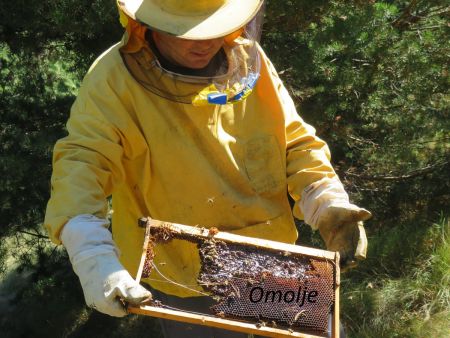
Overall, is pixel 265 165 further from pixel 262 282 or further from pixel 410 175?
pixel 410 175

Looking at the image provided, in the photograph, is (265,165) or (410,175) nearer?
(265,165)

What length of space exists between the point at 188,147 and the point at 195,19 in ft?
1.54

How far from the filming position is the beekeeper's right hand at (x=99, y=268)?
204 centimetres

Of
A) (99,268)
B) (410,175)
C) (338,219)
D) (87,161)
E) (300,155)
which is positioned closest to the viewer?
(99,268)

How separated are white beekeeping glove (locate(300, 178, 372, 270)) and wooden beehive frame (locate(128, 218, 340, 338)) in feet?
0.24

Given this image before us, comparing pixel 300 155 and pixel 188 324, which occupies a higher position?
pixel 300 155

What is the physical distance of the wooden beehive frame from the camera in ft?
6.79

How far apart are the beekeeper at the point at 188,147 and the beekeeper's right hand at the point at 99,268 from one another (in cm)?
1

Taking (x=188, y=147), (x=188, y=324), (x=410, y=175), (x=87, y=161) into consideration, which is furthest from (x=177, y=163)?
(x=410, y=175)

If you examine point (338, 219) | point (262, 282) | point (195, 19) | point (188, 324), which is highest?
point (195, 19)

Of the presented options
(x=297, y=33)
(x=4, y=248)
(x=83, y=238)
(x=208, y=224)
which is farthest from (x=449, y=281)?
(x=4, y=248)

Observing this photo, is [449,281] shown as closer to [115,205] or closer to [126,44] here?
[115,205]

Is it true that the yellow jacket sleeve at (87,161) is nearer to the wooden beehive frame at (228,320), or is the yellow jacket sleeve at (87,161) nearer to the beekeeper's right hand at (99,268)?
the beekeeper's right hand at (99,268)

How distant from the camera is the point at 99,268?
2.10 metres
